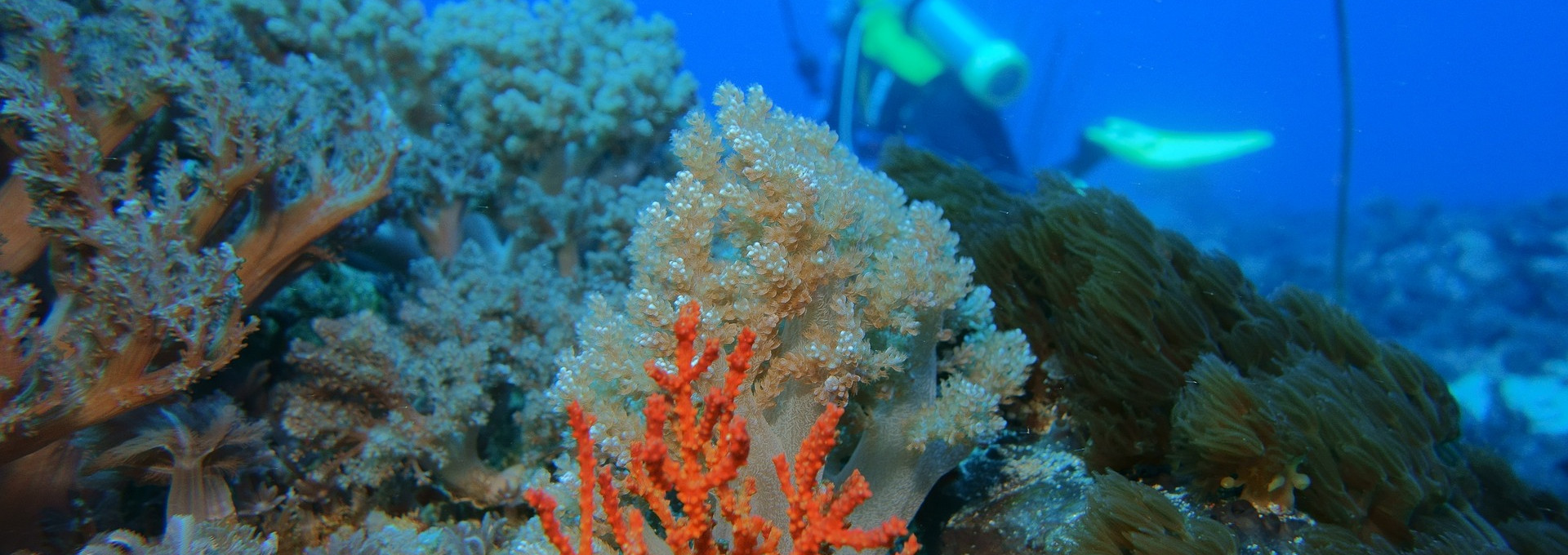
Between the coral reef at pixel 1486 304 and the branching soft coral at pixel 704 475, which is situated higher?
the coral reef at pixel 1486 304

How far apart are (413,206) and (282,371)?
42.0 inches

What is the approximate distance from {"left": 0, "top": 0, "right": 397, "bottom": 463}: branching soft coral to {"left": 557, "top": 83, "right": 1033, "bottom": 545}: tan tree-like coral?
1.22 m

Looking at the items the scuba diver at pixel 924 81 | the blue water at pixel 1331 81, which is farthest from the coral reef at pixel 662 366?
the blue water at pixel 1331 81

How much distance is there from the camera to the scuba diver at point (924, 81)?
32.3 ft

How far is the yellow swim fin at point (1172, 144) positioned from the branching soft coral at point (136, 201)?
11794 millimetres

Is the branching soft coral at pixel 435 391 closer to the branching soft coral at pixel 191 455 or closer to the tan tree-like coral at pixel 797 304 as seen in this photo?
the branching soft coral at pixel 191 455

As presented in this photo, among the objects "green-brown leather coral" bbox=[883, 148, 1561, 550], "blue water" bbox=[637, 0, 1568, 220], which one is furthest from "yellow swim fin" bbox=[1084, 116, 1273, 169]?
"blue water" bbox=[637, 0, 1568, 220]

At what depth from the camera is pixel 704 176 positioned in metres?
1.93

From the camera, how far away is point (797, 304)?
1.85 m

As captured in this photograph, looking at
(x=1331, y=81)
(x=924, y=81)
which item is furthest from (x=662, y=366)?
(x=1331, y=81)

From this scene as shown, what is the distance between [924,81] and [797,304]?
9.23 m

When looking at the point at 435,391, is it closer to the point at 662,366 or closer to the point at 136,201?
the point at 136,201

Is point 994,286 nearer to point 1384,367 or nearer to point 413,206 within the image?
point 1384,367

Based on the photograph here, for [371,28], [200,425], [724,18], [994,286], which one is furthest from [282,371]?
[724,18]
